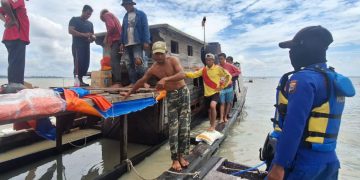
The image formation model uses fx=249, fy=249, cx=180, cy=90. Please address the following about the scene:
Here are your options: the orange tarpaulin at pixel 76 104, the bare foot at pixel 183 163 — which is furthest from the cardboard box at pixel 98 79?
the bare foot at pixel 183 163

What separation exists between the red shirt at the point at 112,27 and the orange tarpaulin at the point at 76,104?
4326mm

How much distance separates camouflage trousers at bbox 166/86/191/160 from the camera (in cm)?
438

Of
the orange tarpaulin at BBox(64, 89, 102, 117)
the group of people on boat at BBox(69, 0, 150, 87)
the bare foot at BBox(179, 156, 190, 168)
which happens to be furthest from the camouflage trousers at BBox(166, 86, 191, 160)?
the group of people on boat at BBox(69, 0, 150, 87)

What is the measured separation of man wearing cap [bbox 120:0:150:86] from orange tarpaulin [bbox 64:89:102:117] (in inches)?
133

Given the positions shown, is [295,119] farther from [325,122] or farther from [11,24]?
[11,24]

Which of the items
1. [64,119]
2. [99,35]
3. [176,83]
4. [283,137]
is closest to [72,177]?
[64,119]

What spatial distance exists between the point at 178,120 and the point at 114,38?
4583 millimetres

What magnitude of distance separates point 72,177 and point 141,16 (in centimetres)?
444

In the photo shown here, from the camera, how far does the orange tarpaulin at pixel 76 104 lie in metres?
3.69

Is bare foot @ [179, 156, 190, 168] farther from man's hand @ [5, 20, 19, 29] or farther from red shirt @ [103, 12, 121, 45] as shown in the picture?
red shirt @ [103, 12, 121, 45]

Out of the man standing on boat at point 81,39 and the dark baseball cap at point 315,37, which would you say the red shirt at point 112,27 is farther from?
the dark baseball cap at point 315,37

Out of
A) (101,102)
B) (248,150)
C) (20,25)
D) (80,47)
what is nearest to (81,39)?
(80,47)

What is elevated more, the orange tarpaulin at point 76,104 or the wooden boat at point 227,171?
the orange tarpaulin at point 76,104

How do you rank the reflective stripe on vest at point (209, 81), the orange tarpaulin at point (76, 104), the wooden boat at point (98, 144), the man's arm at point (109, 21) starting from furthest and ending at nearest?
the man's arm at point (109, 21) < the reflective stripe on vest at point (209, 81) < the wooden boat at point (98, 144) < the orange tarpaulin at point (76, 104)
